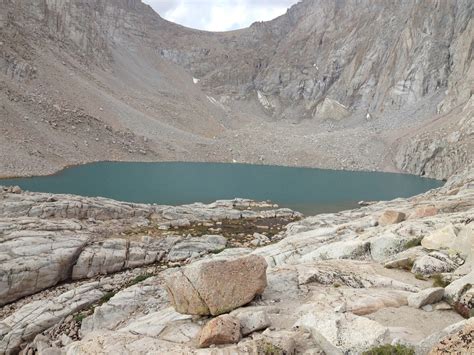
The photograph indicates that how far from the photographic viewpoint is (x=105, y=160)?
94.4 meters

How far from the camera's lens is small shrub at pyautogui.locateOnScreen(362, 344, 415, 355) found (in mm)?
8067

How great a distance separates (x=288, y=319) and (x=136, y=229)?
27541mm

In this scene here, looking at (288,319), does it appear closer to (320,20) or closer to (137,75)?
(137,75)

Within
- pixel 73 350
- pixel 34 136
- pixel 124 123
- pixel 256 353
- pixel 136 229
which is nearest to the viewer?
pixel 256 353

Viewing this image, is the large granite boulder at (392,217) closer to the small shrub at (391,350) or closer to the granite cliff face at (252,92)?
the small shrub at (391,350)

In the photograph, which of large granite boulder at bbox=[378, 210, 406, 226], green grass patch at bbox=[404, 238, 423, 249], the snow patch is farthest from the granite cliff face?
green grass patch at bbox=[404, 238, 423, 249]

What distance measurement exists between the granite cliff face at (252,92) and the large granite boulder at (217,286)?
65.2 metres

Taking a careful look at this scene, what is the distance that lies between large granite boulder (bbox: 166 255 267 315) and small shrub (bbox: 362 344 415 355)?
4.43 metres

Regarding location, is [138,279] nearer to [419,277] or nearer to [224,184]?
[419,277]

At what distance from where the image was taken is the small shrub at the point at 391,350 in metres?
8.07

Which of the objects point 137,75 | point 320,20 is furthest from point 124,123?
point 320,20

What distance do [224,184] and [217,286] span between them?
212 ft

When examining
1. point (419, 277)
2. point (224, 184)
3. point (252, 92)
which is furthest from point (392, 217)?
point (252, 92)

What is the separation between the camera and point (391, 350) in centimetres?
833
